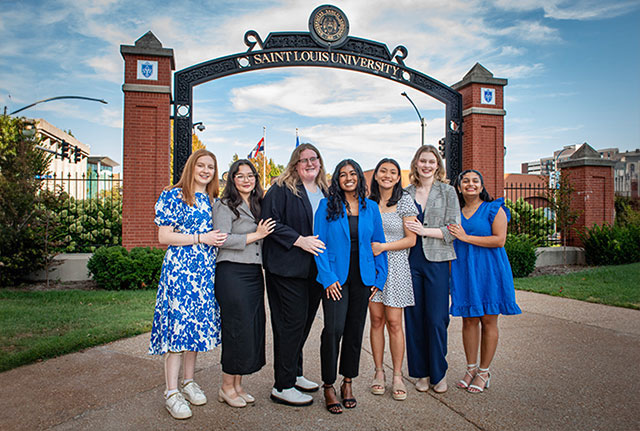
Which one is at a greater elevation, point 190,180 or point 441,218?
point 190,180

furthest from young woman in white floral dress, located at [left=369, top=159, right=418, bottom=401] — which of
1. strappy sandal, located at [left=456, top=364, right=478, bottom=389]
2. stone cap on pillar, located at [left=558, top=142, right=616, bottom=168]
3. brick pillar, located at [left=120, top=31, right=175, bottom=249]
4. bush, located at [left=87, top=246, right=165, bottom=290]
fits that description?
stone cap on pillar, located at [left=558, top=142, right=616, bottom=168]

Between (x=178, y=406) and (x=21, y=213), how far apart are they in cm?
781

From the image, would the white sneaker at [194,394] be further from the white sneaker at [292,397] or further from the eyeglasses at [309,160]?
the eyeglasses at [309,160]

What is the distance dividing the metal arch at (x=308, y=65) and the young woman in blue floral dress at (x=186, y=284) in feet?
19.0

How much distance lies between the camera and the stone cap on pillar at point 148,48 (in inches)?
384

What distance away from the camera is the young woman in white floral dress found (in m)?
3.86

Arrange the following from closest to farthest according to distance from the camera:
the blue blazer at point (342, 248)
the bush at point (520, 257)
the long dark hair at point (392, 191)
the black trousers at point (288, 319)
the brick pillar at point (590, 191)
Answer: the blue blazer at point (342, 248) → the black trousers at point (288, 319) → the long dark hair at point (392, 191) → the bush at point (520, 257) → the brick pillar at point (590, 191)

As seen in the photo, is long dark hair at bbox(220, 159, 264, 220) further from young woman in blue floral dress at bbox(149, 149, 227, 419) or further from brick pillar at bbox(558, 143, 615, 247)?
brick pillar at bbox(558, 143, 615, 247)

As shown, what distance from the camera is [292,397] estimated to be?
3637 mm

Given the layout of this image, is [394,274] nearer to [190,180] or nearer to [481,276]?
[481,276]

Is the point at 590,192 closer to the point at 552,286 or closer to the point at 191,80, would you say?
the point at 552,286

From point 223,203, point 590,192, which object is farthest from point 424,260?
point 590,192

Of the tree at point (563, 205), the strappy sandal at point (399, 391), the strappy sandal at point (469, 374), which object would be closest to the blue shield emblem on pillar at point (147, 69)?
the strappy sandal at point (399, 391)

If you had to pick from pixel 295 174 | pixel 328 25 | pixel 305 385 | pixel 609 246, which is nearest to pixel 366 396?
pixel 305 385
